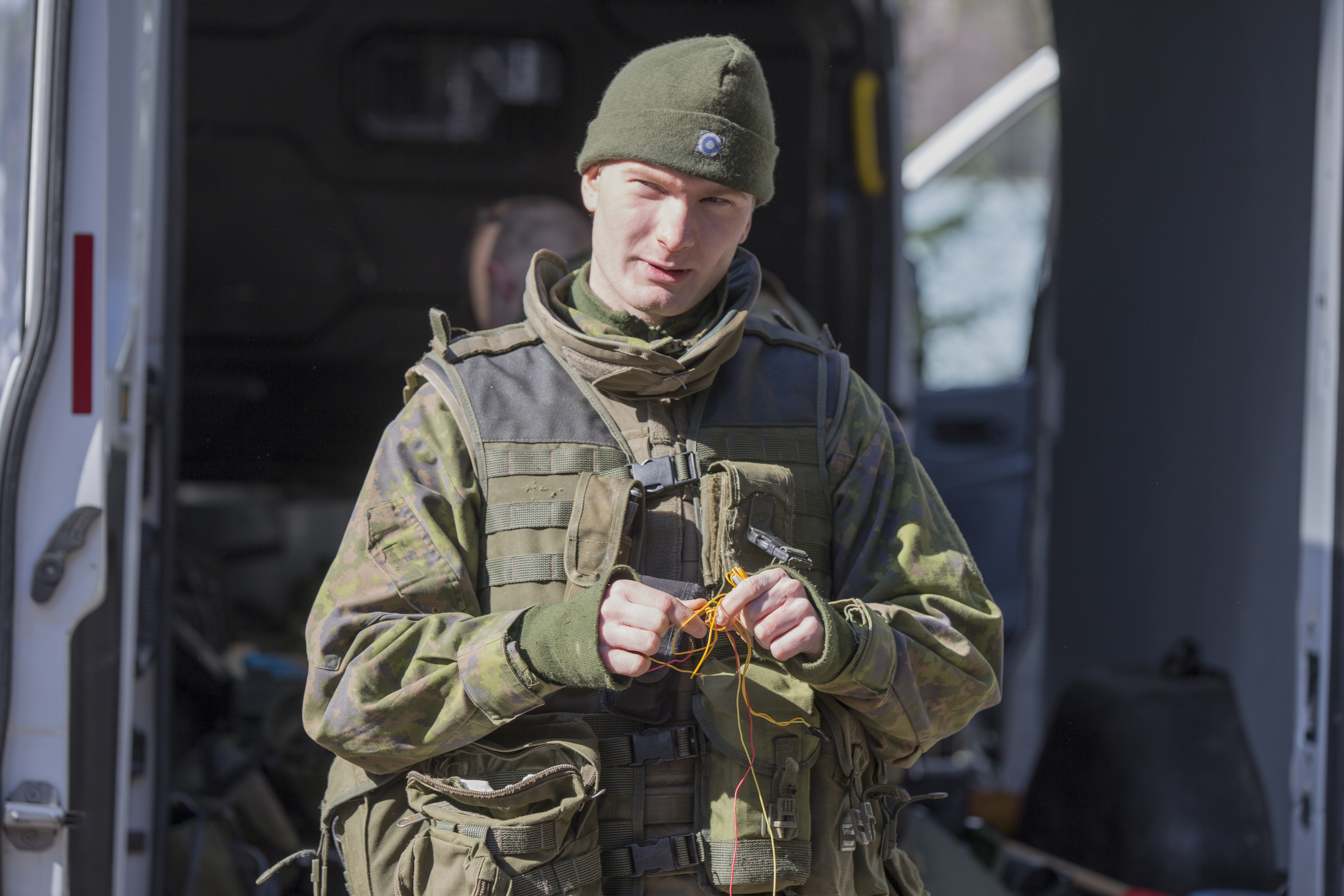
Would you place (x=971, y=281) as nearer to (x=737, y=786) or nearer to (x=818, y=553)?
(x=818, y=553)

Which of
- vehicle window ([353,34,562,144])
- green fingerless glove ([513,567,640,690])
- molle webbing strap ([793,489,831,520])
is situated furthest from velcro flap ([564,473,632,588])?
vehicle window ([353,34,562,144])

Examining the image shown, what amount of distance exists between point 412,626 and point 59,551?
796mm

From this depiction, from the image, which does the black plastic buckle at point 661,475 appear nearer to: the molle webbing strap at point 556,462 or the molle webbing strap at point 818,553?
the molle webbing strap at point 556,462

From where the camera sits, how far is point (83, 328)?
2.02 meters

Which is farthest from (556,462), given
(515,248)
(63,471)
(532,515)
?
(515,248)

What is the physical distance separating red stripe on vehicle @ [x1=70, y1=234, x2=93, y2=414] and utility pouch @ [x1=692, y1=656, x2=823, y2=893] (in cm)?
105

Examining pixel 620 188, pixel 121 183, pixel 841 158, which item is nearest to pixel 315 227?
pixel 841 158

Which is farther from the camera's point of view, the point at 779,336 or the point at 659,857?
the point at 779,336

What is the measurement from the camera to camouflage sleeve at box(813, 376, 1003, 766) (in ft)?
4.92

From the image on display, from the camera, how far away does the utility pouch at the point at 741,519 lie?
1531 mm

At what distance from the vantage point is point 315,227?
13.5 feet

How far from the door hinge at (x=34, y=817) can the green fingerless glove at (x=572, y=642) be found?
981 millimetres

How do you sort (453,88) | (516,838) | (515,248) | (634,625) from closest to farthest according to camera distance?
(634,625) → (516,838) → (515,248) → (453,88)

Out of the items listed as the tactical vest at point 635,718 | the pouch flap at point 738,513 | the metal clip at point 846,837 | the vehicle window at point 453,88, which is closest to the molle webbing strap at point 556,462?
the tactical vest at point 635,718
